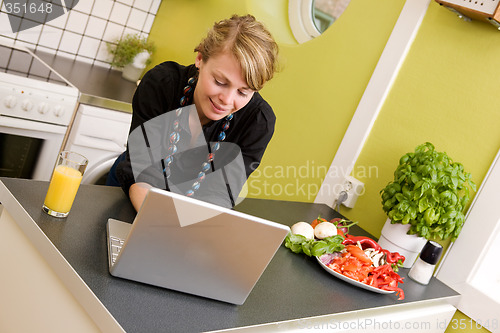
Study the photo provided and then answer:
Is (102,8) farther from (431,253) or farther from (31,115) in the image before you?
(431,253)

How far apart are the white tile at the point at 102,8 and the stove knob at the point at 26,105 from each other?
88 cm

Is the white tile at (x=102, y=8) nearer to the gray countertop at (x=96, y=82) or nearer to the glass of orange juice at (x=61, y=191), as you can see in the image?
the gray countertop at (x=96, y=82)

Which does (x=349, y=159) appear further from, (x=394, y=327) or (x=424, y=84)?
(x=394, y=327)

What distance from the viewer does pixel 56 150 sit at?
236 cm

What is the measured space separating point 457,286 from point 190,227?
122cm

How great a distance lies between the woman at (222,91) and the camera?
127 cm

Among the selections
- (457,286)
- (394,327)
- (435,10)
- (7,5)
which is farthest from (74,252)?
(7,5)

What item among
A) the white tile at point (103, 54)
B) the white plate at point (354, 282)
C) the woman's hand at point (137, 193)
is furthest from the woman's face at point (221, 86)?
the white tile at point (103, 54)

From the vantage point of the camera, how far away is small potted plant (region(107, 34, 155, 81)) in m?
2.93

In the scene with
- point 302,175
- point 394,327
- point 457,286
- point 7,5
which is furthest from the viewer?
point 7,5

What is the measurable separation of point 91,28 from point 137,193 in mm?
1882

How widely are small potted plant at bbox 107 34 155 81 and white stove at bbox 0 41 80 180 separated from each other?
1.81ft

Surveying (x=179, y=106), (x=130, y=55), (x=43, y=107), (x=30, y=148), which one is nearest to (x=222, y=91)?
(x=179, y=106)

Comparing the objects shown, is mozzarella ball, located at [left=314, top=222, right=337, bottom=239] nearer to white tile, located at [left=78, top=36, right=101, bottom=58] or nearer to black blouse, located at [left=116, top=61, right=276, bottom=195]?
black blouse, located at [left=116, top=61, right=276, bottom=195]
